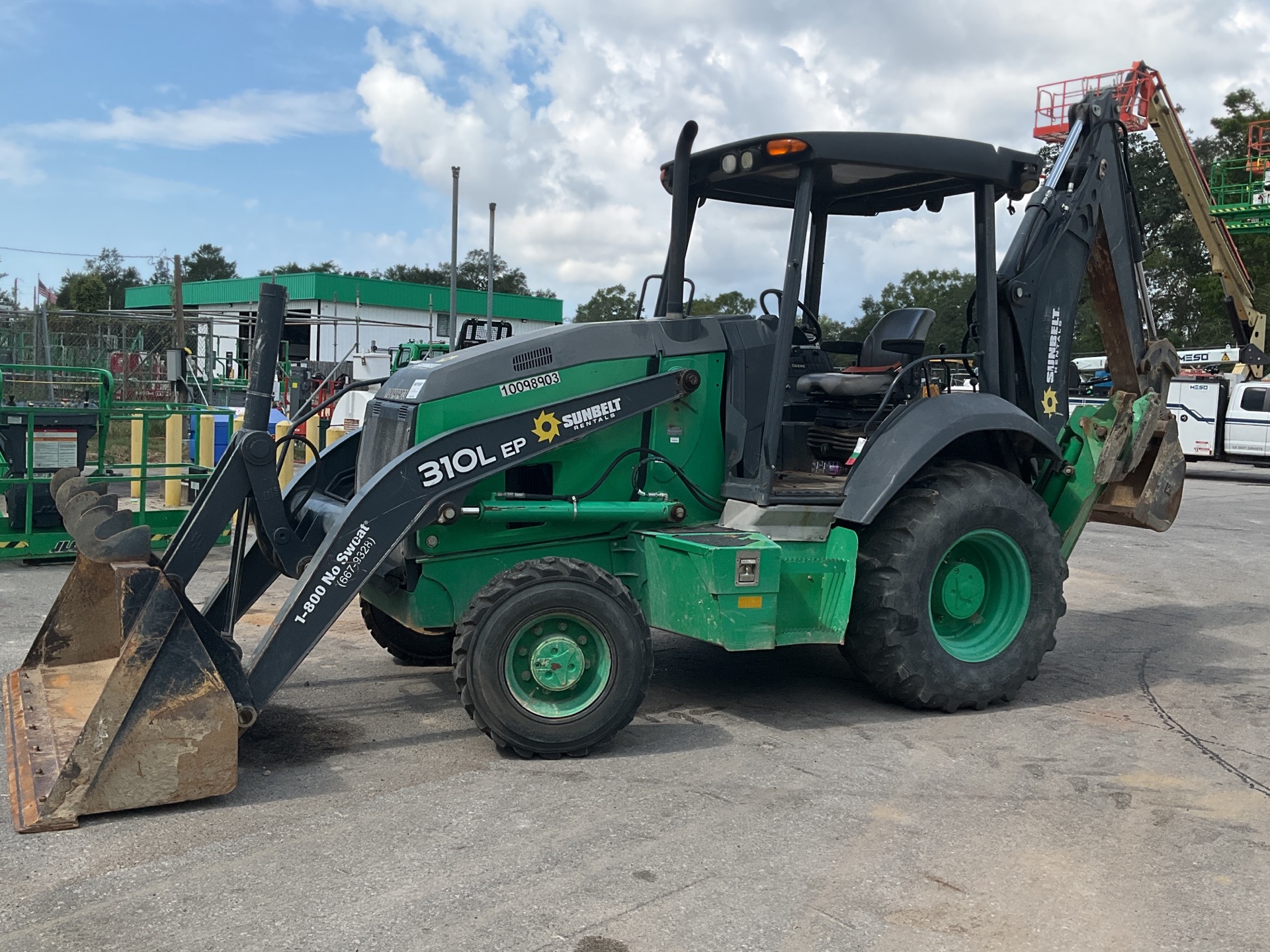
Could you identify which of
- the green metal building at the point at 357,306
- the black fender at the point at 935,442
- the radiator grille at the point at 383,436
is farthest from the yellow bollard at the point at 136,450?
the green metal building at the point at 357,306

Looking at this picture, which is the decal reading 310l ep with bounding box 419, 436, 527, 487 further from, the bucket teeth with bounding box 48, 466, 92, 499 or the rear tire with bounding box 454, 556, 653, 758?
the bucket teeth with bounding box 48, 466, 92, 499

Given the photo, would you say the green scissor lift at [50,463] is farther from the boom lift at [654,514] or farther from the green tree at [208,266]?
the green tree at [208,266]

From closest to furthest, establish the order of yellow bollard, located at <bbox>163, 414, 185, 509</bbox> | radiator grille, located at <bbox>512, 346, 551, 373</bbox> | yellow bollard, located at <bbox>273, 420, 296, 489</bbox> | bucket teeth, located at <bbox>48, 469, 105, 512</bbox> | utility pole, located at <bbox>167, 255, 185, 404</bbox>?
radiator grille, located at <bbox>512, 346, 551, 373</bbox> → bucket teeth, located at <bbox>48, 469, 105, 512</bbox> → yellow bollard, located at <bbox>273, 420, 296, 489</bbox> → yellow bollard, located at <bbox>163, 414, 185, 509</bbox> → utility pole, located at <bbox>167, 255, 185, 404</bbox>

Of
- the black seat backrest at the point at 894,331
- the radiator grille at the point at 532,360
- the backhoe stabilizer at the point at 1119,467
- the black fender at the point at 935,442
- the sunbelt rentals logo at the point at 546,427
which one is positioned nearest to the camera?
the sunbelt rentals logo at the point at 546,427

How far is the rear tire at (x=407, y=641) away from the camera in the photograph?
7.15 meters

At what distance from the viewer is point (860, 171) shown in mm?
6570

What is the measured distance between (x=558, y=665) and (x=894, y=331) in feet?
10.0

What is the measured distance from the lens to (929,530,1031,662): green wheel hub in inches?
259

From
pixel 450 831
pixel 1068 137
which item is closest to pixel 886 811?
pixel 450 831

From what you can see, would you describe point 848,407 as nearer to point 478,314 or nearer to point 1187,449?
point 1187,449

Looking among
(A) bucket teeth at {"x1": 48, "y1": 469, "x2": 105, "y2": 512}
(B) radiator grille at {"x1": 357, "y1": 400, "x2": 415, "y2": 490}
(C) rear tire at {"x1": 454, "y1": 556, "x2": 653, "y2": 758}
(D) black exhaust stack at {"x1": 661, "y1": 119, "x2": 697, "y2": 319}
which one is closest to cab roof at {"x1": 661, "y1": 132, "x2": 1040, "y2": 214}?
(D) black exhaust stack at {"x1": 661, "y1": 119, "x2": 697, "y2": 319}

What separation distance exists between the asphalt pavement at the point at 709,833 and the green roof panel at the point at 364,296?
42.0 metres

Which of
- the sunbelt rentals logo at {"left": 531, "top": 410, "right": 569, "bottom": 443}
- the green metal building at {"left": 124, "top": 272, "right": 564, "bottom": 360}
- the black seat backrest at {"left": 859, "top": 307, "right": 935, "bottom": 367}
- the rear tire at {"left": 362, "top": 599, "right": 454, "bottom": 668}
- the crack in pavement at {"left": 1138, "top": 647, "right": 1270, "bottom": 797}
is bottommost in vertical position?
the crack in pavement at {"left": 1138, "top": 647, "right": 1270, "bottom": 797}

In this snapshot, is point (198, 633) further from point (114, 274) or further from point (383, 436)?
point (114, 274)
